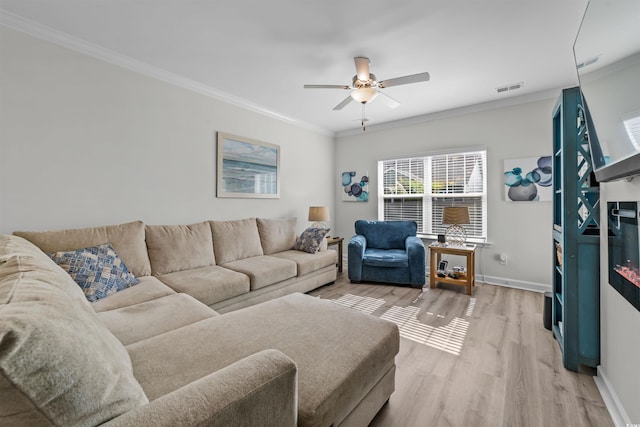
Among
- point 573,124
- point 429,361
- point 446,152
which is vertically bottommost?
point 429,361

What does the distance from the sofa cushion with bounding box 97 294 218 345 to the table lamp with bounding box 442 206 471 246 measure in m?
3.13

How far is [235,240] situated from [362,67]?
7.76 ft

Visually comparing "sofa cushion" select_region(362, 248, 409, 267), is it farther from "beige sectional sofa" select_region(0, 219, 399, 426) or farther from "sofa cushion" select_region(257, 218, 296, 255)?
"beige sectional sofa" select_region(0, 219, 399, 426)

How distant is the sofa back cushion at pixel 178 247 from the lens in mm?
2572

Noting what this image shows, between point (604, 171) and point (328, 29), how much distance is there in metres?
2.07

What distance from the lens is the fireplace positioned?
4.19ft

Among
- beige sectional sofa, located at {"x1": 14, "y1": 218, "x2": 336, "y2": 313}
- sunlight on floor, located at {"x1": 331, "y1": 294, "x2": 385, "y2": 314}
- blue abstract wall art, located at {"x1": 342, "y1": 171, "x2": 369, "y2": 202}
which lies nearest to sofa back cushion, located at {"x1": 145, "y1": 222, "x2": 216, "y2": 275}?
beige sectional sofa, located at {"x1": 14, "y1": 218, "x2": 336, "y2": 313}

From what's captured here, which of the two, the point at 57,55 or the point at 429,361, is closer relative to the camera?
the point at 429,361

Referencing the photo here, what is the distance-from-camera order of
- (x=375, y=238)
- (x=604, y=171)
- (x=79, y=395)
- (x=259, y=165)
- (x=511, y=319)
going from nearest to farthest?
(x=79, y=395) → (x=604, y=171) → (x=511, y=319) → (x=259, y=165) → (x=375, y=238)

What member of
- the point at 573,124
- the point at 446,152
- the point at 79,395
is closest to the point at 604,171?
the point at 573,124

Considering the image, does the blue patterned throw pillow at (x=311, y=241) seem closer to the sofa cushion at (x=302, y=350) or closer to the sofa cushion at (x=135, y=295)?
the sofa cushion at (x=135, y=295)

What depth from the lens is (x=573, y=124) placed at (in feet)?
6.17

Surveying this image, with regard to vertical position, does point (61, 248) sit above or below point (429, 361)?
above

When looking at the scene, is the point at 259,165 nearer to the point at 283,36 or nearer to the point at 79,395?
the point at 283,36
